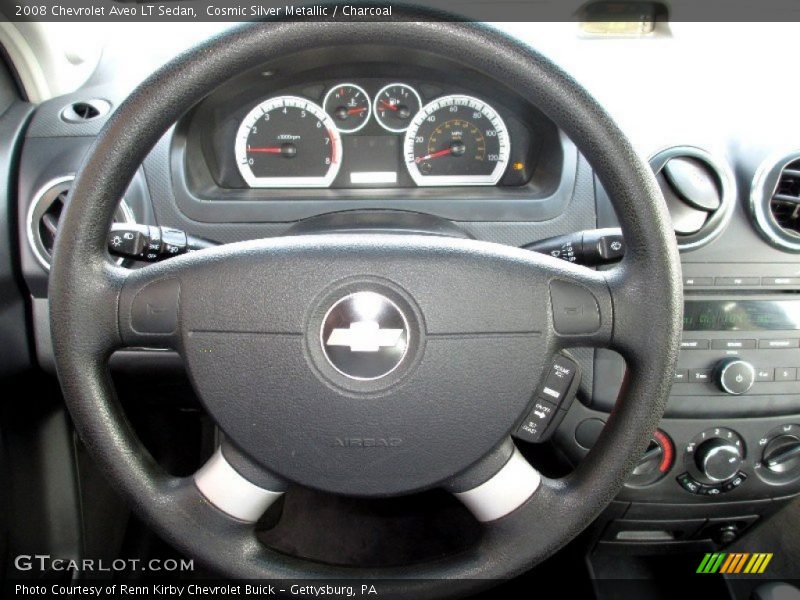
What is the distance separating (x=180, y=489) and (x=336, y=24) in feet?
1.81

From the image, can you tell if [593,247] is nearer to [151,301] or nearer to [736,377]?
[736,377]

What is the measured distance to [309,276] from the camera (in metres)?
0.82

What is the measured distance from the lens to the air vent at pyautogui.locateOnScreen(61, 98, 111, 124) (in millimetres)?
1333

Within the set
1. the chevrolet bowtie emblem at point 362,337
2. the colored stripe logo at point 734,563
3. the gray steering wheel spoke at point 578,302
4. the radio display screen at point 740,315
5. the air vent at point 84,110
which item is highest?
the air vent at point 84,110

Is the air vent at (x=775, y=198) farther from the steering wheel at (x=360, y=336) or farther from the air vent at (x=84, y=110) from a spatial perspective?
the air vent at (x=84, y=110)

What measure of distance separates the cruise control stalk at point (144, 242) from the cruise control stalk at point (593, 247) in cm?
52

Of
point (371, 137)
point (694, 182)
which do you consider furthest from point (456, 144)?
point (694, 182)

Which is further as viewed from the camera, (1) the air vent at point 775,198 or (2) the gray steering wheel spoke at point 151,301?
(1) the air vent at point 775,198

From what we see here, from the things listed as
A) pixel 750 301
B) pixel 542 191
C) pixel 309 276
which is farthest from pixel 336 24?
pixel 750 301

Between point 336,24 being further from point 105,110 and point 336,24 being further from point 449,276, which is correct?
point 105,110

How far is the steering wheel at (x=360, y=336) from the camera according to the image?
2.67ft

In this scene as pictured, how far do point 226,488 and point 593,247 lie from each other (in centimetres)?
54

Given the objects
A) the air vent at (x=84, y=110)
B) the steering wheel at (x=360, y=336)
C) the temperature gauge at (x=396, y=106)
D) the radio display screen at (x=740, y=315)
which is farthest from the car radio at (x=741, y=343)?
the air vent at (x=84, y=110)

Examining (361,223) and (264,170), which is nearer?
(361,223)
